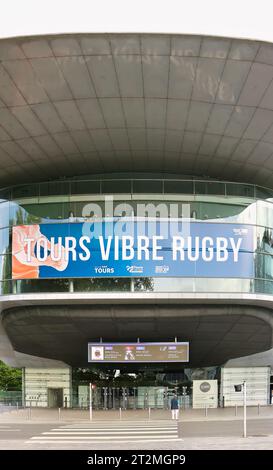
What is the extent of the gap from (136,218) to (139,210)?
0.50 m

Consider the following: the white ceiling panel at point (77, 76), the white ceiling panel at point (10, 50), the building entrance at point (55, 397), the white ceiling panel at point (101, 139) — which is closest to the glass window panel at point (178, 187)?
the white ceiling panel at point (101, 139)

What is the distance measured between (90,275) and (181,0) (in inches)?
600

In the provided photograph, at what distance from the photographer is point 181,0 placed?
69.1 feet

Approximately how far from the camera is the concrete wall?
38.0 m

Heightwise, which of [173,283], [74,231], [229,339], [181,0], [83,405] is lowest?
[83,405]

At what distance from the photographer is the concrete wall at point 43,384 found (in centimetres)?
3803

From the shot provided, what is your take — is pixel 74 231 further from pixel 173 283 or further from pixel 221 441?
pixel 221 441

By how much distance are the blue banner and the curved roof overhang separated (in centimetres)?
334

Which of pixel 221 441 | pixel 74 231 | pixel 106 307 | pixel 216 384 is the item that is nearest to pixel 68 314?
pixel 106 307

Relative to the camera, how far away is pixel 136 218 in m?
32.2

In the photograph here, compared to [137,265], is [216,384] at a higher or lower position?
lower

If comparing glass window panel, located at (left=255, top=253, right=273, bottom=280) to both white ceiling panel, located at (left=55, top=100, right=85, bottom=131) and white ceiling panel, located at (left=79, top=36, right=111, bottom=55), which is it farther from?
white ceiling panel, located at (left=79, top=36, right=111, bottom=55)

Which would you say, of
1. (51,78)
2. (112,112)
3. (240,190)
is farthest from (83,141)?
(240,190)

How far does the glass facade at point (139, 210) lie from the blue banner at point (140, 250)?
0.43m
